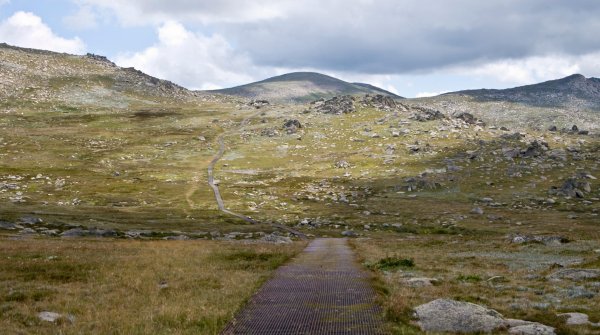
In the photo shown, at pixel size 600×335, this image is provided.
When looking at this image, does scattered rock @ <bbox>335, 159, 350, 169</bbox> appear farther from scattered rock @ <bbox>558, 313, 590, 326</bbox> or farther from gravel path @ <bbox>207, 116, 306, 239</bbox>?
scattered rock @ <bbox>558, 313, 590, 326</bbox>

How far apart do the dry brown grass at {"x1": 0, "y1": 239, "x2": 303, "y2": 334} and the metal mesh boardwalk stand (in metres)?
0.85

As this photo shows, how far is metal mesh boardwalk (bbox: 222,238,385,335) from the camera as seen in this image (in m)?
14.7

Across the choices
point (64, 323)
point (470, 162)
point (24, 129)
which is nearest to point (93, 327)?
point (64, 323)

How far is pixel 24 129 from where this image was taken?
600ft

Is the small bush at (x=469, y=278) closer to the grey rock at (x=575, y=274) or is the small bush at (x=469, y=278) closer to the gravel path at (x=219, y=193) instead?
the grey rock at (x=575, y=274)

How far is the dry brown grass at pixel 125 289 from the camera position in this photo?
599 inches

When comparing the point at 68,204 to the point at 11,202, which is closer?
the point at 11,202

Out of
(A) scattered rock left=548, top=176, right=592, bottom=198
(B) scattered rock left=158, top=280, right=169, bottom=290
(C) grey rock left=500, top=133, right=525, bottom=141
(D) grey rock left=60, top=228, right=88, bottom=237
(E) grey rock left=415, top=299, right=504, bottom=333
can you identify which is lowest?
(A) scattered rock left=548, top=176, right=592, bottom=198

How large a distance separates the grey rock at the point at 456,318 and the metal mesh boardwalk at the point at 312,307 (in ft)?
4.92

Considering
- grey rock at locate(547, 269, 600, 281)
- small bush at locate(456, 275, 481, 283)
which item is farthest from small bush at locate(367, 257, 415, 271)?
grey rock at locate(547, 269, 600, 281)

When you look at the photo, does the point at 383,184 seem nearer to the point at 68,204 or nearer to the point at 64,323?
the point at 68,204

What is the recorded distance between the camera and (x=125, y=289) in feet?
71.1

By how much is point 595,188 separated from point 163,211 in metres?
101

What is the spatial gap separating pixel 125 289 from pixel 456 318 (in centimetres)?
1470
